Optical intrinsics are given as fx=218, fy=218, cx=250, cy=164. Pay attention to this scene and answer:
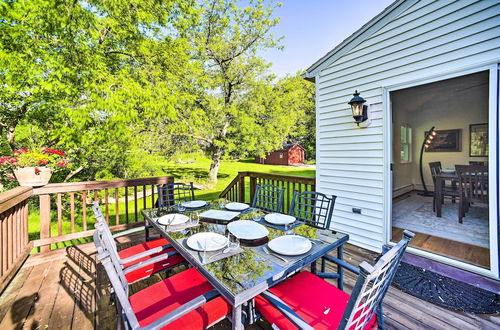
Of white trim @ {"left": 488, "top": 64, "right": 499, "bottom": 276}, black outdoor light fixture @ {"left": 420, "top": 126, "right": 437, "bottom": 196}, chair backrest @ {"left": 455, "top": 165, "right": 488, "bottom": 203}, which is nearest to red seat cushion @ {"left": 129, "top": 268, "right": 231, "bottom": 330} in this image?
white trim @ {"left": 488, "top": 64, "right": 499, "bottom": 276}

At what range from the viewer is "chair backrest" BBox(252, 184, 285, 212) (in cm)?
291

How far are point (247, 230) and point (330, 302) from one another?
2.55 ft

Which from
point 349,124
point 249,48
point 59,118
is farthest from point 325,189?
point 249,48

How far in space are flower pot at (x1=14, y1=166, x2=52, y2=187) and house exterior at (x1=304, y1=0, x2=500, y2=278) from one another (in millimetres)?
4156

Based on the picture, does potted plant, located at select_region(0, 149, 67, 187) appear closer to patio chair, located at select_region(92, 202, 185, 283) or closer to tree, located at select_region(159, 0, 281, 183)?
patio chair, located at select_region(92, 202, 185, 283)

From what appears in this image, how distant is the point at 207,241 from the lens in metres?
1.63

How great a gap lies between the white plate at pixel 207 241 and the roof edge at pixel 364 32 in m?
3.58

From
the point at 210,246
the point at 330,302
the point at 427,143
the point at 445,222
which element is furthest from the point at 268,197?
the point at 427,143

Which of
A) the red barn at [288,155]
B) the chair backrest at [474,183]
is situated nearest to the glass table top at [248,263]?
the chair backrest at [474,183]

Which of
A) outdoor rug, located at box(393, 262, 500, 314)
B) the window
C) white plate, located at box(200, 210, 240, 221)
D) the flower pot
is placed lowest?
outdoor rug, located at box(393, 262, 500, 314)

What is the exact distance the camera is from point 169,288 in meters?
1.60

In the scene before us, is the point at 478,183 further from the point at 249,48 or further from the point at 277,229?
the point at 249,48

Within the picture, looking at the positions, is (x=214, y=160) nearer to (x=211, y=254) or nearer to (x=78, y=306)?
(x=78, y=306)

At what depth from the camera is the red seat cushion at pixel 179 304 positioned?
4.27 ft
